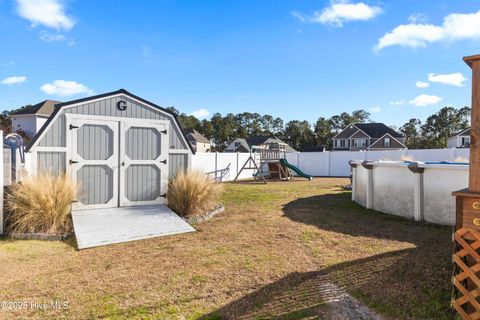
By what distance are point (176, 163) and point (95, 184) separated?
74.7 inches

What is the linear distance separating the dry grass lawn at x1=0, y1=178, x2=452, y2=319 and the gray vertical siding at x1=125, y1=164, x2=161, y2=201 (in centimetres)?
194

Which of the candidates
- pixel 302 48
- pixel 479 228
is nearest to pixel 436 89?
pixel 302 48

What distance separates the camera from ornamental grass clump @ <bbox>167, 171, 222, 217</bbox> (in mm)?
6586

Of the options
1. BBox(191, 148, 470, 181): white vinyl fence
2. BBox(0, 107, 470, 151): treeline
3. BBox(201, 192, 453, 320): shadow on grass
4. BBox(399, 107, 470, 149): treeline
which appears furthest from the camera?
BBox(0, 107, 470, 151): treeline

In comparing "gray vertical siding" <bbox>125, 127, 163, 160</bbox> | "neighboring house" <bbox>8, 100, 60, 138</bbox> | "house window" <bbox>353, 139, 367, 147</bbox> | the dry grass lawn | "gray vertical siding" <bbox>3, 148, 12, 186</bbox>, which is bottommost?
the dry grass lawn

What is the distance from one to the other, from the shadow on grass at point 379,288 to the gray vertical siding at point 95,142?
4.90 metres

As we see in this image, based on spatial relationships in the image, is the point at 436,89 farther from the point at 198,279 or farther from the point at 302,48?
the point at 198,279

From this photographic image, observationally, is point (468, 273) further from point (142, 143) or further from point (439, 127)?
point (439, 127)

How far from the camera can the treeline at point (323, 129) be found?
48.9 meters

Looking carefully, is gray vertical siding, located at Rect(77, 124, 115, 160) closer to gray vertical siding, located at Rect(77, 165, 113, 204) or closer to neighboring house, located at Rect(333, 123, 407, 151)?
gray vertical siding, located at Rect(77, 165, 113, 204)

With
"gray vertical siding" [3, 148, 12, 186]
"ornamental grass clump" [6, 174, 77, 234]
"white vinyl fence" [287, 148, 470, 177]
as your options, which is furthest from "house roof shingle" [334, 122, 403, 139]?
"gray vertical siding" [3, 148, 12, 186]

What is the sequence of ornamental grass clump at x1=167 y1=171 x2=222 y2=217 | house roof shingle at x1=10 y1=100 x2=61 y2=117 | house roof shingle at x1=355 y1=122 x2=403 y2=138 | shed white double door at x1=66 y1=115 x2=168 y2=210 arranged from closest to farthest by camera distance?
shed white double door at x1=66 y1=115 x2=168 y2=210 < ornamental grass clump at x1=167 y1=171 x2=222 y2=217 < house roof shingle at x1=10 y1=100 x2=61 y2=117 < house roof shingle at x1=355 y1=122 x2=403 y2=138

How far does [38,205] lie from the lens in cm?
509

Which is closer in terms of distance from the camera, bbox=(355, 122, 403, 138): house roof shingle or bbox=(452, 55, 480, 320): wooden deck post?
bbox=(452, 55, 480, 320): wooden deck post
